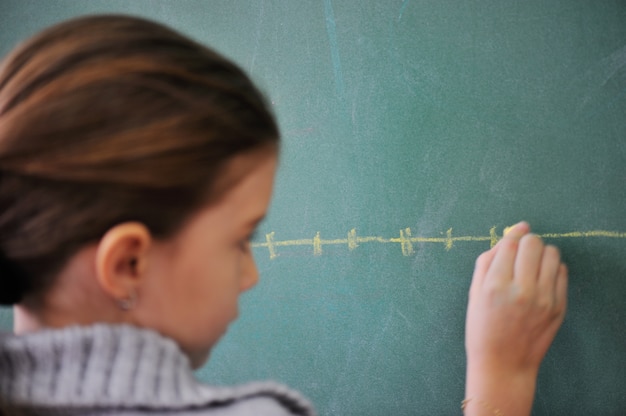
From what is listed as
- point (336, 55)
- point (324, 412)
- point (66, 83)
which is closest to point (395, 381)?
point (324, 412)

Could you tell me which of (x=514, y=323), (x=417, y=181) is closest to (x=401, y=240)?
(x=417, y=181)

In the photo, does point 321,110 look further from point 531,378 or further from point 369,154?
point 531,378

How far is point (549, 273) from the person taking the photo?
0.71 meters

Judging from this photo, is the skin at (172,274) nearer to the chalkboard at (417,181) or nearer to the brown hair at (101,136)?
the brown hair at (101,136)

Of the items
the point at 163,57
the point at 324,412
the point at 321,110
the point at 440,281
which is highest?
the point at 321,110

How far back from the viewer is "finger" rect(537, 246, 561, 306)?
2.31 ft

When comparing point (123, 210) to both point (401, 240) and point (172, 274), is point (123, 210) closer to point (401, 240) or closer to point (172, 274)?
point (172, 274)

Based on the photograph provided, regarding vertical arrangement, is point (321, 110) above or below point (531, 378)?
above

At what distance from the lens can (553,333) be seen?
0.72 metres

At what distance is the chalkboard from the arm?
41 mm

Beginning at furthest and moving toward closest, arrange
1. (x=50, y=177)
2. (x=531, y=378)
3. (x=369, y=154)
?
(x=369, y=154), (x=531, y=378), (x=50, y=177)

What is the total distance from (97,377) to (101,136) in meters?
0.20

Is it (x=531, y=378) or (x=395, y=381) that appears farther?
(x=395, y=381)

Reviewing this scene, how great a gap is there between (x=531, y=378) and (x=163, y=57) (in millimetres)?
558
